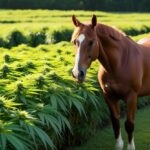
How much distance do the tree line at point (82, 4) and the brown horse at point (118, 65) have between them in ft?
142

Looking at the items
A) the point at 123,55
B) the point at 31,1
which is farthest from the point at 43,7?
the point at 123,55

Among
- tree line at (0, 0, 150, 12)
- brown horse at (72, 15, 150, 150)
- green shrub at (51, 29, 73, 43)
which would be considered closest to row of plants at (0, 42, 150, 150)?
brown horse at (72, 15, 150, 150)

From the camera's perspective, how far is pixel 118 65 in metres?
6.05

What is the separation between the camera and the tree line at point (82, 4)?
164ft

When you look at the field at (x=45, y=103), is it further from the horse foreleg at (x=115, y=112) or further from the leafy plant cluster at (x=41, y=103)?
the horse foreleg at (x=115, y=112)

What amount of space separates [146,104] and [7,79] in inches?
221

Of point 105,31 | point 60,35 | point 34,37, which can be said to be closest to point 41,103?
point 105,31

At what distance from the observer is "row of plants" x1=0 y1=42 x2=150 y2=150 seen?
14.2 ft

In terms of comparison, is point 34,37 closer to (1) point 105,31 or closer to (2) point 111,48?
→ (2) point 111,48

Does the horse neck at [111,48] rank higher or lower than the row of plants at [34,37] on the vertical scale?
higher

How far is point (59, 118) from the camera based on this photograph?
5086mm

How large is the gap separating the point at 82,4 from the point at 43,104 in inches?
2151

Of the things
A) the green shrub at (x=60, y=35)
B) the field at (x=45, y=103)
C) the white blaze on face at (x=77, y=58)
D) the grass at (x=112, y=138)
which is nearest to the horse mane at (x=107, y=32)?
the white blaze on face at (x=77, y=58)

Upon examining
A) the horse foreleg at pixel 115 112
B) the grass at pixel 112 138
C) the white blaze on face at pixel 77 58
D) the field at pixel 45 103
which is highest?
the white blaze on face at pixel 77 58
